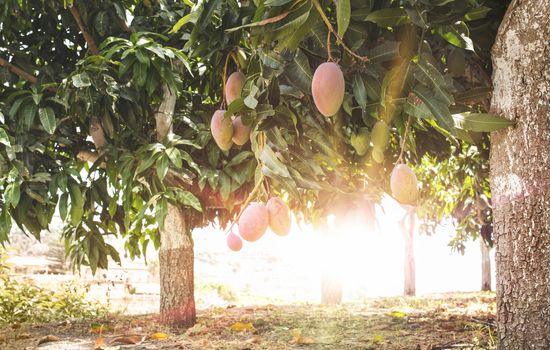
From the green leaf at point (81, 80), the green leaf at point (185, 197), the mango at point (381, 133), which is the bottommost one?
the green leaf at point (185, 197)

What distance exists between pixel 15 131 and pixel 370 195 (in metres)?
2.31

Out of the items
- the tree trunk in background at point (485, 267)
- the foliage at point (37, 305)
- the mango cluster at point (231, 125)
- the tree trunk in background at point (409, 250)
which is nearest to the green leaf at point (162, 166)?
the mango cluster at point (231, 125)

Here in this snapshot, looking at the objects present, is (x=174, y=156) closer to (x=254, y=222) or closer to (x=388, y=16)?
(x=254, y=222)

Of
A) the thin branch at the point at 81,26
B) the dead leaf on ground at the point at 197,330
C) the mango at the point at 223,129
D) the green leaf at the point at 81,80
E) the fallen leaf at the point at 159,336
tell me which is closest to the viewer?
the mango at the point at 223,129

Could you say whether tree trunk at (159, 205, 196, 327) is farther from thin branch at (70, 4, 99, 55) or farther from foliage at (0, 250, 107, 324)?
foliage at (0, 250, 107, 324)

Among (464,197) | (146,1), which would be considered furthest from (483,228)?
(146,1)

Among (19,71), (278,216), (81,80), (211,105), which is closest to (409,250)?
(211,105)

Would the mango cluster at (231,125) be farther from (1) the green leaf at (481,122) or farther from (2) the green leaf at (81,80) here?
(2) the green leaf at (81,80)

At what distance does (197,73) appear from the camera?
11.1 ft

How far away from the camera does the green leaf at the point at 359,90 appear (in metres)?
1.62

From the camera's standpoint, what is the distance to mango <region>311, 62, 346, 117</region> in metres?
1.44

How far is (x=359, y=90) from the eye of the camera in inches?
64.7

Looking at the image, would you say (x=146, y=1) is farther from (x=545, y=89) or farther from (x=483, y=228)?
(x=483, y=228)

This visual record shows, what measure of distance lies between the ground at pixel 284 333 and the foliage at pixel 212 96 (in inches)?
22.3
